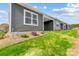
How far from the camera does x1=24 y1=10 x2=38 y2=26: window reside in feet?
16.4

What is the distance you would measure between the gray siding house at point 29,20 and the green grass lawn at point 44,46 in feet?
0.72

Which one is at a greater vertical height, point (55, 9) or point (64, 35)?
point (55, 9)

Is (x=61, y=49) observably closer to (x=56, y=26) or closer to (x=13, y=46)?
(x=56, y=26)

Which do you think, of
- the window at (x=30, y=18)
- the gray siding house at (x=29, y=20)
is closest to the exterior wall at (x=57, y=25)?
the gray siding house at (x=29, y=20)

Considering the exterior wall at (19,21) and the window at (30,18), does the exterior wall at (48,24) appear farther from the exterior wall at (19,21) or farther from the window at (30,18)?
the window at (30,18)

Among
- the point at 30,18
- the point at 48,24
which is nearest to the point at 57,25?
the point at 48,24

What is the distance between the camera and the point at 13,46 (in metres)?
4.71

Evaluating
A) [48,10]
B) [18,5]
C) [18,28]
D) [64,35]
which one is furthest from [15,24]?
[64,35]

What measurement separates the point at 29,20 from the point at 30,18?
0.19 ft

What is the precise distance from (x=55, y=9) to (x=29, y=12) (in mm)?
597

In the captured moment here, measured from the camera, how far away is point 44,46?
475cm

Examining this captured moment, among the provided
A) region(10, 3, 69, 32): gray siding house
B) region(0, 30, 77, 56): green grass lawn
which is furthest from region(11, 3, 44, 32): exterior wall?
region(0, 30, 77, 56): green grass lawn

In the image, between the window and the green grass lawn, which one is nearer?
the green grass lawn

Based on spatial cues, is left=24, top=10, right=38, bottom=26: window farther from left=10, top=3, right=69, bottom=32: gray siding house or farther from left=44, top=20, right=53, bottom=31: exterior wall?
left=44, top=20, right=53, bottom=31: exterior wall
